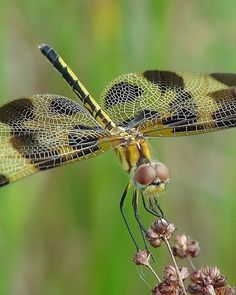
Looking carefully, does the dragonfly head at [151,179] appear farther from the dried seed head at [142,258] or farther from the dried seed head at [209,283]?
the dried seed head at [209,283]

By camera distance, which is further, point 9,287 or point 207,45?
point 207,45

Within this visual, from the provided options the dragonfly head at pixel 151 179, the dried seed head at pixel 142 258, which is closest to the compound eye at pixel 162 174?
the dragonfly head at pixel 151 179

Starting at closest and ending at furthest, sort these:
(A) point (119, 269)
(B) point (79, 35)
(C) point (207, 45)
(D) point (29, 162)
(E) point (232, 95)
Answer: (D) point (29, 162)
(E) point (232, 95)
(A) point (119, 269)
(B) point (79, 35)
(C) point (207, 45)

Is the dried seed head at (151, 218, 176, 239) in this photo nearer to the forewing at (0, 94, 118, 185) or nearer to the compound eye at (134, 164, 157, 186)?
the compound eye at (134, 164, 157, 186)

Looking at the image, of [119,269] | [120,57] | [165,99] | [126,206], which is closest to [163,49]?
[120,57]

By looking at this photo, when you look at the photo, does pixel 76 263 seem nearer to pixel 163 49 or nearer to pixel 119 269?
pixel 119 269

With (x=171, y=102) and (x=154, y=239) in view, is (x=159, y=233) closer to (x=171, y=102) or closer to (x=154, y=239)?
(x=154, y=239)
